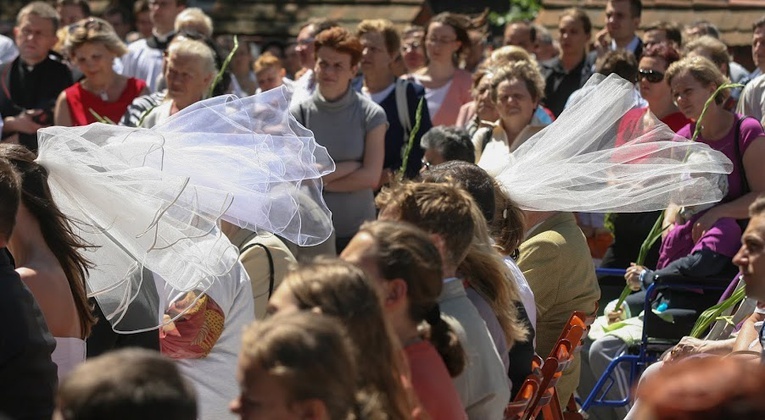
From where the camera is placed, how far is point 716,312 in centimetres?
526

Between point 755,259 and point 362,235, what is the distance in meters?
1.36

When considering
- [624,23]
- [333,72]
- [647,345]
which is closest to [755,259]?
[647,345]

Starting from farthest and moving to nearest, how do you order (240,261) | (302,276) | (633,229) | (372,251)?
1. (633,229)
2. (240,261)
3. (372,251)
4. (302,276)

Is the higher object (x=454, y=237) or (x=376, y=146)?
(x=454, y=237)

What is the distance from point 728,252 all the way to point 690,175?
56 centimetres

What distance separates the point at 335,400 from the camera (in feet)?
8.38

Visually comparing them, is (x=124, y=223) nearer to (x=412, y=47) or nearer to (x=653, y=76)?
(x=653, y=76)

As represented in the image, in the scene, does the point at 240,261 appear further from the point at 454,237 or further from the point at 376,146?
the point at 376,146

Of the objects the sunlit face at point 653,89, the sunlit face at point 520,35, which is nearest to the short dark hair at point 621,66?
the sunlit face at point 653,89

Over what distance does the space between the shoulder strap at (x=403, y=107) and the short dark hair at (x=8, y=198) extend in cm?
427

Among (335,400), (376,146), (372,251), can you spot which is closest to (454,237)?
(372,251)

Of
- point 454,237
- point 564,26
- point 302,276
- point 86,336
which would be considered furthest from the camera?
point 564,26

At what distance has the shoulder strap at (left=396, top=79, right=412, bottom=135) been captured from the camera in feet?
25.4

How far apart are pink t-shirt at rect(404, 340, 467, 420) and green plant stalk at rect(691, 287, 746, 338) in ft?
7.95
